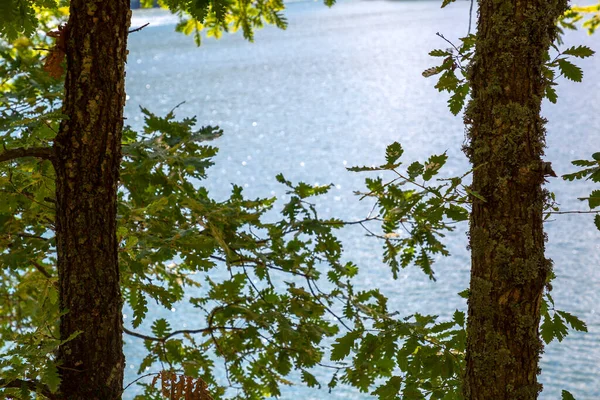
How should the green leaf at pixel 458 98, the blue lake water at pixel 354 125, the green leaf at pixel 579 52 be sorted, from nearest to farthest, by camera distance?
1. the green leaf at pixel 579 52
2. the green leaf at pixel 458 98
3. the blue lake water at pixel 354 125

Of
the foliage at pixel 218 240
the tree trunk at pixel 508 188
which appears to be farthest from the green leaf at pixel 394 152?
the tree trunk at pixel 508 188

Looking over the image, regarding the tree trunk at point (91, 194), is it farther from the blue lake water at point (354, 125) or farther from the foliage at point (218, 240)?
the blue lake water at point (354, 125)

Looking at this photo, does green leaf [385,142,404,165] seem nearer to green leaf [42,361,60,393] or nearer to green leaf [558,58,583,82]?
green leaf [558,58,583,82]

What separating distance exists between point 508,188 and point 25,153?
970mm

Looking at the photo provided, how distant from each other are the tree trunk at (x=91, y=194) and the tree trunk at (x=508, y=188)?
2.44 feet

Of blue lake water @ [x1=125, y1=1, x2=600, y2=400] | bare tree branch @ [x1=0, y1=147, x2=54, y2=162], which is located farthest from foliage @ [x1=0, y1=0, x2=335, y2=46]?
blue lake water @ [x1=125, y1=1, x2=600, y2=400]

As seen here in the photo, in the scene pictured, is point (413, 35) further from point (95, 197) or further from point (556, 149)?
point (95, 197)

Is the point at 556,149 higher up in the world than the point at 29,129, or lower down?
higher up

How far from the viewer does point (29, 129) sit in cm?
205

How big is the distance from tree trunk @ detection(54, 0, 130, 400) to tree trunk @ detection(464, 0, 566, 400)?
2.44ft

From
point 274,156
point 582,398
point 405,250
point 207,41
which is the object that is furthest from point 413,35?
point 405,250

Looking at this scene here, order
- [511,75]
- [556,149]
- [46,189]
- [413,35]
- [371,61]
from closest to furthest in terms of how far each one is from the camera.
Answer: [511,75]
[46,189]
[556,149]
[371,61]
[413,35]

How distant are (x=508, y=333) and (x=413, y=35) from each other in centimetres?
1909

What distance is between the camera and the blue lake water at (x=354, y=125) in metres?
5.76
